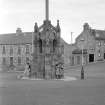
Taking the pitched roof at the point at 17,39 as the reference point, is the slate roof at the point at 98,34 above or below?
above

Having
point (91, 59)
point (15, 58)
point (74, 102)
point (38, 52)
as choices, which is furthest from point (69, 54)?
point (74, 102)

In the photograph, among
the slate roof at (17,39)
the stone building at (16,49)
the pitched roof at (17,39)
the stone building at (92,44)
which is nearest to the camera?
the stone building at (16,49)

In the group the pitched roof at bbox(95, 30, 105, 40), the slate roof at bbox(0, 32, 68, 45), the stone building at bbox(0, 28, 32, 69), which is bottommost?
the stone building at bbox(0, 28, 32, 69)

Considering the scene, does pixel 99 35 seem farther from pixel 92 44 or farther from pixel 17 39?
pixel 17 39

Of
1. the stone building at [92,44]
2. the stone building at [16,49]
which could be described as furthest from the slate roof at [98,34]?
the stone building at [16,49]

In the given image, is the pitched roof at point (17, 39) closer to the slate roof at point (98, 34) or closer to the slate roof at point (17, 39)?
the slate roof at point (17, 39)

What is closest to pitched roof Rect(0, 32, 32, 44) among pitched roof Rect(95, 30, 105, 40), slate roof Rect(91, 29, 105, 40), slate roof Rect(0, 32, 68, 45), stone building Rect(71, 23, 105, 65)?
slate roof Rect(0, 32, 68, 45)

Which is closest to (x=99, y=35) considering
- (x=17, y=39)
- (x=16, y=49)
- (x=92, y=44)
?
(x=92, y=44)

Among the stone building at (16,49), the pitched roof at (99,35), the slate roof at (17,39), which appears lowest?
the stone building at (16,49)

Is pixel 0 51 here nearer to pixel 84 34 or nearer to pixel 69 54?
pixel 69 54

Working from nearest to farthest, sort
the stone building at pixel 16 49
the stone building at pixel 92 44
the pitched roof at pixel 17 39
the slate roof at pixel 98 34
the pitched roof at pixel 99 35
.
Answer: the stone building at pixel 16 49 < the pitched roof at pixel 17 39 < the stone building at pixel 92 44 < the slate roof at pixel 98 34 < the pitched roof at pixel 99 35

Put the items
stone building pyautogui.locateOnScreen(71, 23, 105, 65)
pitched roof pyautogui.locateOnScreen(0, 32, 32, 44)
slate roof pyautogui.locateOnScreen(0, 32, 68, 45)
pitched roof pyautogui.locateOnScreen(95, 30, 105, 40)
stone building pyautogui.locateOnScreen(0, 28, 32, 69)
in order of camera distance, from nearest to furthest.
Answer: stone building pyautogui.locateOnScreen(0, 28, 32, 69)
slate roof pyautogui.locateOnScreen(0, 32, 68, 45)
pitched roof pyautogui.locateOnScreen(0, 32, 32, 44)
stone building pyautogui.locateOnScreen(71, 23, 105, 65)
pitched roof pyautogui.locateOnScreen(95, 30, 105, 40)

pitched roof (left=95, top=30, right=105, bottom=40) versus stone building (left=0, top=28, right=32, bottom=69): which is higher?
pitched roof (left=95, top=30, right=105, bottom=40)

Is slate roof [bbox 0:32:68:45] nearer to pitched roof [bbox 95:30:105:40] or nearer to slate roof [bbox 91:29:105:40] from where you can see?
slate roof [bbox 91:29:105:40]
